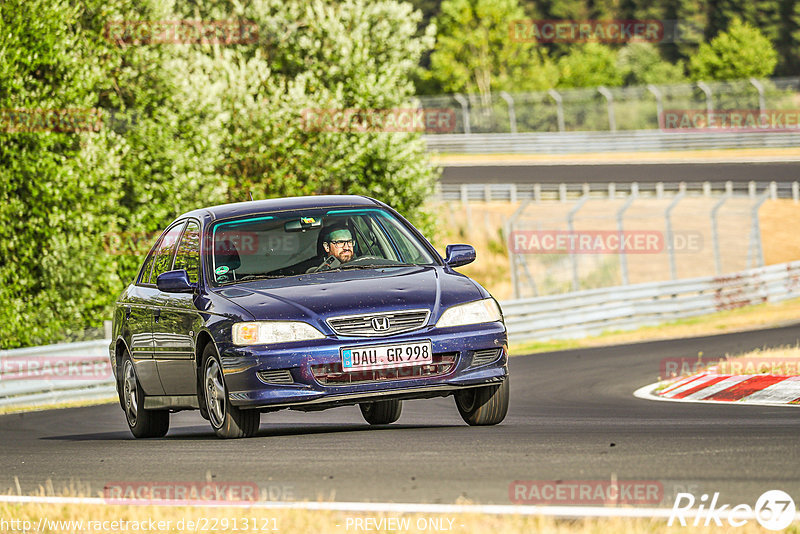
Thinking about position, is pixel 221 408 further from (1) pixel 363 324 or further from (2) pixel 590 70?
(2) pixel 590 70

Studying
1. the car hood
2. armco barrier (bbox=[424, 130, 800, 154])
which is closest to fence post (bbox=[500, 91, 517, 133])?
armco barrier (bbox=[424, 130, 800, 154])

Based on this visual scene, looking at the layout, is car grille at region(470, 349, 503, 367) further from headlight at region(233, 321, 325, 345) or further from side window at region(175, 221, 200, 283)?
side window at region(175, 221, 200, 283)

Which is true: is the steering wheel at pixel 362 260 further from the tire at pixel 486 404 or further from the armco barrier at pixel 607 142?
the armco barrier at pixel 607 142

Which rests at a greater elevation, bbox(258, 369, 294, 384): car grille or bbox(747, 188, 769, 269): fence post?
bbox(258, 369, 294, 384): car grille

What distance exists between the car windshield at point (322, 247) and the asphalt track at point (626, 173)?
37.2 m

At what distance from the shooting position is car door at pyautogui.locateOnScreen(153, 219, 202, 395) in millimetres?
9258

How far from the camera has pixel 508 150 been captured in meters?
58.7

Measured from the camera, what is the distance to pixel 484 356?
338 inches

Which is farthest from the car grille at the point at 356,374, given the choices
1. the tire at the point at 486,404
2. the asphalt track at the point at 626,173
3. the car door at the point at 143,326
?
the asphalt track at the point at 626,173

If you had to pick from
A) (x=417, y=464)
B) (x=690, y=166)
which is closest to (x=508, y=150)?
(x=690, y=166)

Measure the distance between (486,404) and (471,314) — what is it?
0.74 metres

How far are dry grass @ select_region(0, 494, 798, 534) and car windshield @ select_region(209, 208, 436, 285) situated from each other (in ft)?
10.7

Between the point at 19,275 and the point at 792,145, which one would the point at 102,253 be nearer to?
the point at 19,275

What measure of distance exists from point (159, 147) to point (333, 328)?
21.3m
